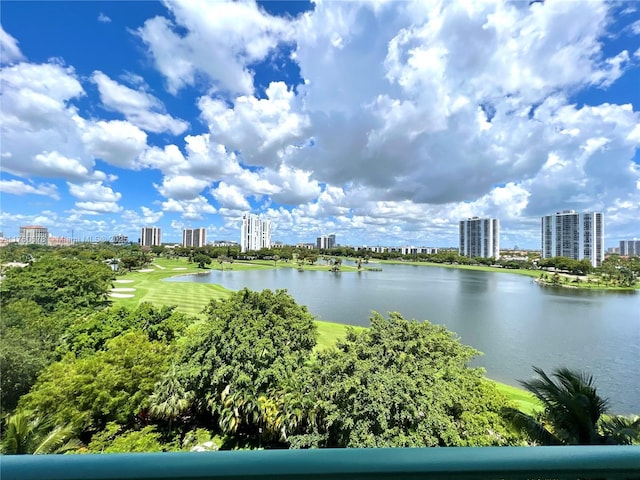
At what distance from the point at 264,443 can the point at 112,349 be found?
15.3ft

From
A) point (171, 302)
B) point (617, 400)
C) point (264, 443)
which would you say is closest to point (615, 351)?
point (617, 400)

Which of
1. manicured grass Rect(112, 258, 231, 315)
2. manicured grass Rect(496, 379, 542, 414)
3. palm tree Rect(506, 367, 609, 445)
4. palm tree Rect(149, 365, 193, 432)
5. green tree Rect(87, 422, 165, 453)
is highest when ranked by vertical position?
palm tree Rect(506, 367, 609, 445)

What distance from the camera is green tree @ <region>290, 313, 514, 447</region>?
6023mm

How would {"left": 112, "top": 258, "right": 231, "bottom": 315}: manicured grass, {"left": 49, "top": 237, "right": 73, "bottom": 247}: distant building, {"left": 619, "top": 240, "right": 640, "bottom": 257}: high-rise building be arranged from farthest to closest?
{"left": 619, "top": 240, "right": 640, "bottom": 257}: high-rise building → {"left": 49, "top": 237, "right": 73, "bottom": 247}: distant building → {"left": 112, "top": 258, "right": 231, "bottom": 315}: manicured grass

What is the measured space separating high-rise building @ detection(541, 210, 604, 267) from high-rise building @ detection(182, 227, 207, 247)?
8533 cm

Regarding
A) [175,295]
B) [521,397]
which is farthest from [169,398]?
[175,295]

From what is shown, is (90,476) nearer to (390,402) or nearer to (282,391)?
(390,402)

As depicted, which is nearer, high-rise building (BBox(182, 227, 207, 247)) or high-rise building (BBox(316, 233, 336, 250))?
high-rise building (BBox(182, 227, 207, 247))

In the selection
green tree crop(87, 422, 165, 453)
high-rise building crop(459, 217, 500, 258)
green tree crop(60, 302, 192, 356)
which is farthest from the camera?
high-rise building crop(459, 217, 500, 258)

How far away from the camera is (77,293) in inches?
766

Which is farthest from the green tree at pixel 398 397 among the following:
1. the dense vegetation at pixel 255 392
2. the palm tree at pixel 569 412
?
the palm tree at pixel 569 412

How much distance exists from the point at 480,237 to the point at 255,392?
94.2 m

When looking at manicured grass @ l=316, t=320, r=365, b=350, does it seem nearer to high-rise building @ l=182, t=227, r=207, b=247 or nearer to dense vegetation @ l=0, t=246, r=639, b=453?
dense vegetation @ l=0, t=246, r=639, b=453

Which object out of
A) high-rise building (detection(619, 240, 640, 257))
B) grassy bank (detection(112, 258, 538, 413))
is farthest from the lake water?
high-rise building (detection(619, 240, 640, 257))
